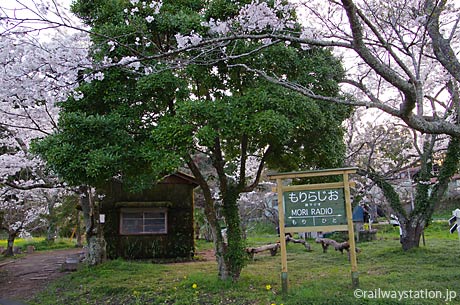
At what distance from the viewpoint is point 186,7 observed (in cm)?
760

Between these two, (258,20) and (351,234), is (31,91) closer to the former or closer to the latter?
(258,20)

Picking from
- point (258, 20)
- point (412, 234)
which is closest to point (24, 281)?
point (258, 20)

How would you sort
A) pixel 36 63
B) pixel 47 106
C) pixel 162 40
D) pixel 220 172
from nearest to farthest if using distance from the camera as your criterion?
1. pixel 36 63
2. pixel 162 40
3. pixel 220 172
4. pixel 47 106

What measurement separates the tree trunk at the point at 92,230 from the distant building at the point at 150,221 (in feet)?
9.06

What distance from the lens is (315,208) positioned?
6.75 metres

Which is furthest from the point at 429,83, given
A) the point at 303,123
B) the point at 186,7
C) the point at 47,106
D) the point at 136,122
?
the point at 47,106

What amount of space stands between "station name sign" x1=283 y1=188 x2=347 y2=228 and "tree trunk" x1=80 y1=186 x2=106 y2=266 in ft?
21.3

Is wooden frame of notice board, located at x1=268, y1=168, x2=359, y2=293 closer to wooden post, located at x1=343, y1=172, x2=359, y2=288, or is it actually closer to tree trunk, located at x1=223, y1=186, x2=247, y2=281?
wooden post, located at x1=343, y1=172, x2=359, y2=288

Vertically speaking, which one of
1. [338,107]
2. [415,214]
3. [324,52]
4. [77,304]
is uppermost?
[324,52]

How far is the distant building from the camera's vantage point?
14234mm

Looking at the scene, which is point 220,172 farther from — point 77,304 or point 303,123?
point 77,304

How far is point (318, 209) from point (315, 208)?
5 cm

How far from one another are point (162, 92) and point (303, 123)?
253 cm

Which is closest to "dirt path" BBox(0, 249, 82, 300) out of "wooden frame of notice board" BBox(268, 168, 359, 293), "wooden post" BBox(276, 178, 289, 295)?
"wooden post" BBox(276, 178, 289, 295)
